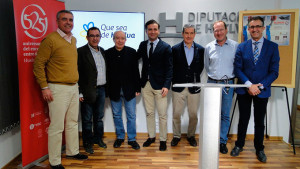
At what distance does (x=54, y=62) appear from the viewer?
2.30 m

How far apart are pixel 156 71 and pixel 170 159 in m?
1.15

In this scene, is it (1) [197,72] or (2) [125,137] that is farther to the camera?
(2) [125,137]

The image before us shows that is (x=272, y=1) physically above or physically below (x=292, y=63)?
above

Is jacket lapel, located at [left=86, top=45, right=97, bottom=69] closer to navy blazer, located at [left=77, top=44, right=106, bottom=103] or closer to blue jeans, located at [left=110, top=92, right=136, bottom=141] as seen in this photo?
navy blazer, located at [left=77, top=44, right=106, bottom=103]

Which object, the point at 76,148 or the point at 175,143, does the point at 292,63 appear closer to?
the point at 175,143

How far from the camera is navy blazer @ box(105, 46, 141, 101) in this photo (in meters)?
2.92

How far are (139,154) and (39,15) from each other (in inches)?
82.2

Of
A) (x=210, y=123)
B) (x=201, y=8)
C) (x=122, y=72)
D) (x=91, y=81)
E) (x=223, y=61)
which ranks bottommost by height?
(x=210, y=123)

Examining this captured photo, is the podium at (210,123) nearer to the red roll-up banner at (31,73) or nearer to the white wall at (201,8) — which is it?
the red roll-up banner at (31,73)

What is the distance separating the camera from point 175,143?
3096 mm

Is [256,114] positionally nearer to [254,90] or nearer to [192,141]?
[254,90]

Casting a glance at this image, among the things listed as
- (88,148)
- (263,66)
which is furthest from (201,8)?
(88,148)

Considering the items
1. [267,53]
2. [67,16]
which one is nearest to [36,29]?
[67,16]

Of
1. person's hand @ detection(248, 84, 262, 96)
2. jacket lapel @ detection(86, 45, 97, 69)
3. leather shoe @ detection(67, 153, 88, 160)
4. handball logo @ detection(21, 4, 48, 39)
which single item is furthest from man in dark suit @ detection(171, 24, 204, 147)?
handball logo @ detection(21, 4, 48, 39)
